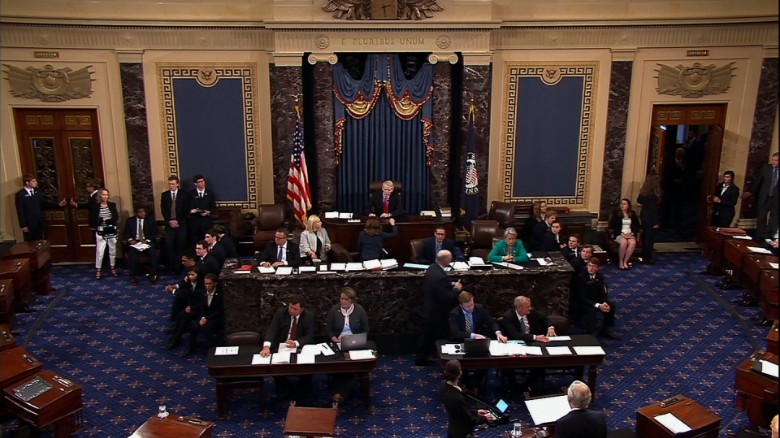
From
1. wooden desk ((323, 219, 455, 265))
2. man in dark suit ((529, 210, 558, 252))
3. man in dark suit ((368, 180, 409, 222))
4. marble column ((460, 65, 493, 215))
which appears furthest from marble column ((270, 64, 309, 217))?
man in dark suit ((529, 210, 558, 252))

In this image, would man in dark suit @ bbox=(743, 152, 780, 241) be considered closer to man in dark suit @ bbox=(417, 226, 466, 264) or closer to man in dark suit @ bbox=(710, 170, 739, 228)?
man in dark suit @ bbox=(710, 170, 739, 228)

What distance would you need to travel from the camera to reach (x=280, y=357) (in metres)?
7.79

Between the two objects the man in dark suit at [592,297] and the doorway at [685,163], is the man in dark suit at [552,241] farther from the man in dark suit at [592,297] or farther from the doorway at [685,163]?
the doorway at [685,163]

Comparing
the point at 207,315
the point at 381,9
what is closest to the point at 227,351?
the point at 207,315

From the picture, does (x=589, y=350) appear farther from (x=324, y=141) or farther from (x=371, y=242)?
(x=324, y=141)

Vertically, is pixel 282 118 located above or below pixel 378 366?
above

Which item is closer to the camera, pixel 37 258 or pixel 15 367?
pixel 15 367

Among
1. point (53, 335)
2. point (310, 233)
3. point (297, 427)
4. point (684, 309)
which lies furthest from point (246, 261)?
point (684, 309)

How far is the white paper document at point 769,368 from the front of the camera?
23.7 feet

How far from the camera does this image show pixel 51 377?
24.7ft

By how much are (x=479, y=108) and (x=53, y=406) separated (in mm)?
7836

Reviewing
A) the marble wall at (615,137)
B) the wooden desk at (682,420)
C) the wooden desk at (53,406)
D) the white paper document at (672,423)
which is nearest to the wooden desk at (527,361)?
the wooden desk at (682,420)

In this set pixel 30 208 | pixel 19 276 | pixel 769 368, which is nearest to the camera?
pixel 769 368

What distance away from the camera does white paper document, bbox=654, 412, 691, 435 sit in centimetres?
676
